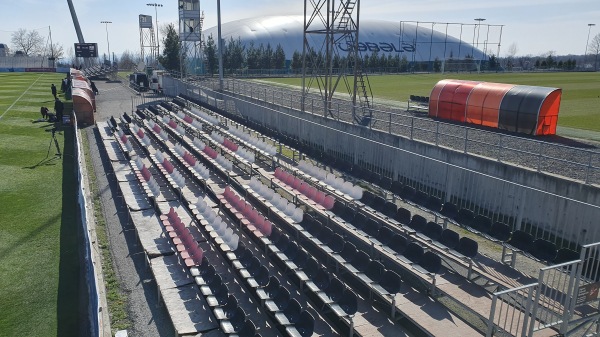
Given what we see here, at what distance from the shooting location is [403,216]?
11.6 metres

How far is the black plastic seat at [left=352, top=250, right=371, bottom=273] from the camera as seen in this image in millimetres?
9245

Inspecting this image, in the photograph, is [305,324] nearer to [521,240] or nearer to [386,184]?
[521,240]

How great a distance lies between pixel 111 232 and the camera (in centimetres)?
1329

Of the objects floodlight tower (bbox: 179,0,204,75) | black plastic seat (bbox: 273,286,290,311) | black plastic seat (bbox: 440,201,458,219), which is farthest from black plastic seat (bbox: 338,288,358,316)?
floodlight tower (bbox: 179,0,204,75)

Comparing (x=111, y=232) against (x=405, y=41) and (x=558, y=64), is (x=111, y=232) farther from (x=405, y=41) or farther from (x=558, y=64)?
(x=405, y=41)

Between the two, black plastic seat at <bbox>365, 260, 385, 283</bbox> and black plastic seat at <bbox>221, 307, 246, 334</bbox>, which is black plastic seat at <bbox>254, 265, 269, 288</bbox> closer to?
black plastic seat at <bbox>221, 307, 246, 334</bbox>

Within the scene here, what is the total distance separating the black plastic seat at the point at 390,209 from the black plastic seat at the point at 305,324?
5188 millimetres

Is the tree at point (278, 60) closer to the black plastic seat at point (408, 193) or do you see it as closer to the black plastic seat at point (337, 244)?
the black plastic seat at point (408, 193)

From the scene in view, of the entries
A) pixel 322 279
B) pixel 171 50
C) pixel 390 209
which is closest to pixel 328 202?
pixel 390 209

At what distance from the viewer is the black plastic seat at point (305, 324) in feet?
24.9

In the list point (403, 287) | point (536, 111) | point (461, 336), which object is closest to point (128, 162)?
point (403, 287)

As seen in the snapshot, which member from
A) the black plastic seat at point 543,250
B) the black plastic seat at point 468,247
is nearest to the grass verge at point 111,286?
the black plastic seat at point 468,247

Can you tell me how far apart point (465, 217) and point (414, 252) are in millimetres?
2685

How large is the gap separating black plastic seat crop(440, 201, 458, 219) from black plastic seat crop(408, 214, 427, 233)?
135 centimetres
